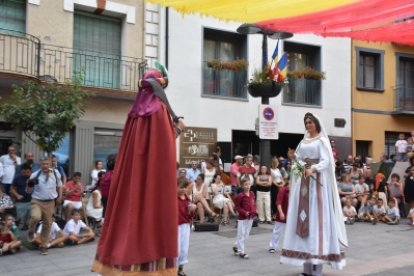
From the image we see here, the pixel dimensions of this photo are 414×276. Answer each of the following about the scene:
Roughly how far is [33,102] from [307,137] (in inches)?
238

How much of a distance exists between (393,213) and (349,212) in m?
1.21

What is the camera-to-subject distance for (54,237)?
33.3ft

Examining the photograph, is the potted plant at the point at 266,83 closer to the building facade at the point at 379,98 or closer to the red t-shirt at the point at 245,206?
the red t-shirt at the point at 245,206

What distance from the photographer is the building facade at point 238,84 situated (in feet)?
55.8

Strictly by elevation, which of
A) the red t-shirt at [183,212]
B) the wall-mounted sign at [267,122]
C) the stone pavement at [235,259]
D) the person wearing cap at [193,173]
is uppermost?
the wall-mounted sign at [267,122]

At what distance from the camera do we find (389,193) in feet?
50.5

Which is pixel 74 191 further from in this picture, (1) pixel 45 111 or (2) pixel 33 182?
(1) pixel 45 111

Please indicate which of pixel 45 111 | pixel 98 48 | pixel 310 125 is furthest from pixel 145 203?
pixel 98 48

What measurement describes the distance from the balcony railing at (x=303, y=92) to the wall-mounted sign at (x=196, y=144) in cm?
370

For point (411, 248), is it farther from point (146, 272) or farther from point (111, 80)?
point (111, 80)

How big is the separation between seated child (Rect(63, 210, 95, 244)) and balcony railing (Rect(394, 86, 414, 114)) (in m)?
15.2

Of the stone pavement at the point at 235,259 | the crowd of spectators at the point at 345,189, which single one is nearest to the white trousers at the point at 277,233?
the stone pavement at the point at 235,259

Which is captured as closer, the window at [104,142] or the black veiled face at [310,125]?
the black veiled face at [310,125]

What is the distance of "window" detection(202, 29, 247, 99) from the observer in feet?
59.0
